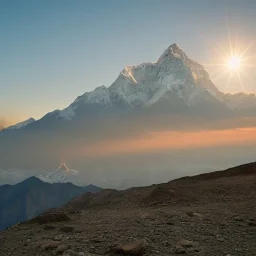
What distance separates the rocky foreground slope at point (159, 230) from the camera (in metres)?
14.4

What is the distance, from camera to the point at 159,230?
17.4 meters

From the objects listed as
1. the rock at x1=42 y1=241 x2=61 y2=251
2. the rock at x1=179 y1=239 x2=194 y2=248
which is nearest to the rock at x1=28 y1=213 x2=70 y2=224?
the rock at x1=42 y1=241 x2=61 y2=251

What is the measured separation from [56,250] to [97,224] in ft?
20.4

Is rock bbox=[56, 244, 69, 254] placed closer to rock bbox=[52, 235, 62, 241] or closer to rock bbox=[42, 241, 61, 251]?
rock bbox=[42, 241, 61, 251]

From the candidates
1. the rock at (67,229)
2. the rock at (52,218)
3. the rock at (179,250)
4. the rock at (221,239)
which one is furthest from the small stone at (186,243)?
the rock at (52,218)

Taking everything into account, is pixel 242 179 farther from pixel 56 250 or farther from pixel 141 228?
Result: pixel 56 250

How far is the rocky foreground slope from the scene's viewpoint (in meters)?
14.4

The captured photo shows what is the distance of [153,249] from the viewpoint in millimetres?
14273

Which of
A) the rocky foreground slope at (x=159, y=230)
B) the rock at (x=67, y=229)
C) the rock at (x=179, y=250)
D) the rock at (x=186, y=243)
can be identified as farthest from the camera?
the rock at (x=67, y=229)

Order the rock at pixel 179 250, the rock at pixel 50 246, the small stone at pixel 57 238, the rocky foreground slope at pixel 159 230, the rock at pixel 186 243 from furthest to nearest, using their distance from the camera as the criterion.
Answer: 1. the small stone at pixel 57 238
2. the rock at pixel 50 246
3. the rock at pixel 186 243
4. the rocky foreground slope at pixel 159 230
5. the rock at pixel 179 250

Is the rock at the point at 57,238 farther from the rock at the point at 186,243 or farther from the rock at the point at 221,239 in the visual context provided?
the rock at the point at 221,239

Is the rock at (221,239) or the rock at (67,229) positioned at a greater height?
the rock at (67,229)

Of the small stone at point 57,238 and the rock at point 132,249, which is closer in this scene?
the rock at point 132,249

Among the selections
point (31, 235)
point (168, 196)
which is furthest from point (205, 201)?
point (31, 235)
